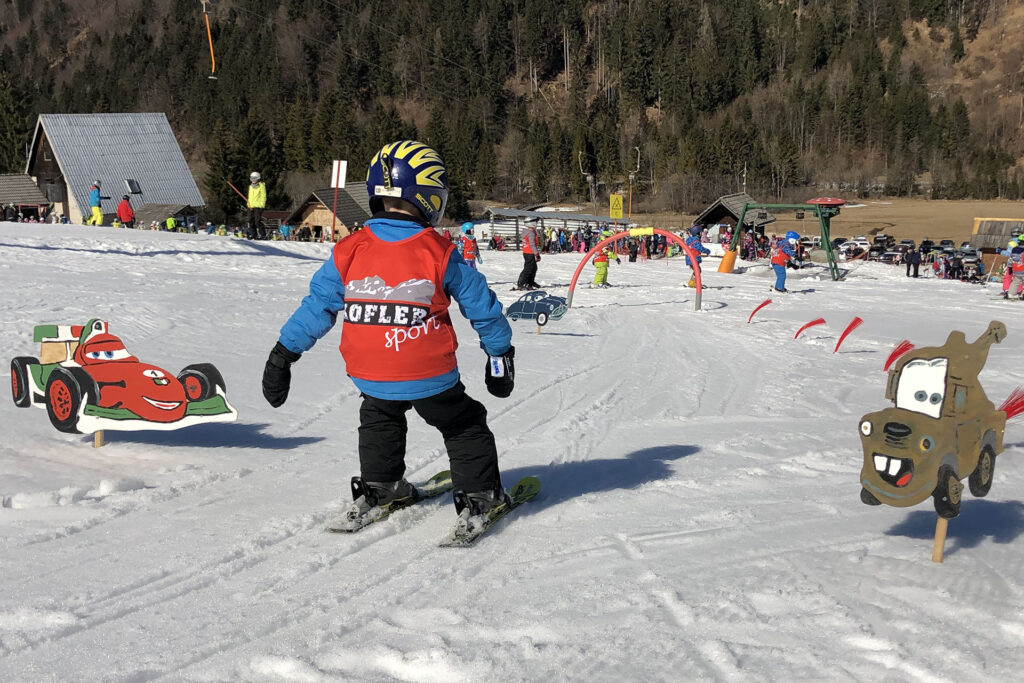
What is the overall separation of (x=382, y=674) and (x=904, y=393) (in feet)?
7.09

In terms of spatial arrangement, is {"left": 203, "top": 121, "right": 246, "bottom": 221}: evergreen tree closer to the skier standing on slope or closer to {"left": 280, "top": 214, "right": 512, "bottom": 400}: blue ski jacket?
the skier standing on slope

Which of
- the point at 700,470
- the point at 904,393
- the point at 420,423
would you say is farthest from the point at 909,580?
the point at 420,423

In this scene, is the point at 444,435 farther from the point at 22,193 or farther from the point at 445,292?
the point at 22,193

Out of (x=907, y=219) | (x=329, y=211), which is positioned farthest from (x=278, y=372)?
(x=907, y=219)

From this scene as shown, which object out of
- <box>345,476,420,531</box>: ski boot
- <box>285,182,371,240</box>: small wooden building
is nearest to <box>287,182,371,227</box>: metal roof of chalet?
<box>285,182,371,240</box>: small wooden building

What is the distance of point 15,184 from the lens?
4547 cm

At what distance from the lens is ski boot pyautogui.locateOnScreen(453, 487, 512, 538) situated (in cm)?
382

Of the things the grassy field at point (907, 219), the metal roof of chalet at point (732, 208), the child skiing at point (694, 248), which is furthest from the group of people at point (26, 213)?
the grassy field at point (907, 219)

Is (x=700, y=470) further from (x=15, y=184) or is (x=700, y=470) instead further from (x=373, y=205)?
(x=15, y=184)

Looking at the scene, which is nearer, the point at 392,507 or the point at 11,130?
the point at 392,507

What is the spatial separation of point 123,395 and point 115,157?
41152mm

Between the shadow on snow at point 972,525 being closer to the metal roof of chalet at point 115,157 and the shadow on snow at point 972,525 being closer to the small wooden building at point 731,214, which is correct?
the small wooden building at point 731,214

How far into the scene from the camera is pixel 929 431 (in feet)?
10.9

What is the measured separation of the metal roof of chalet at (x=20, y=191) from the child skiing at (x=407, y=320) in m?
46.3
